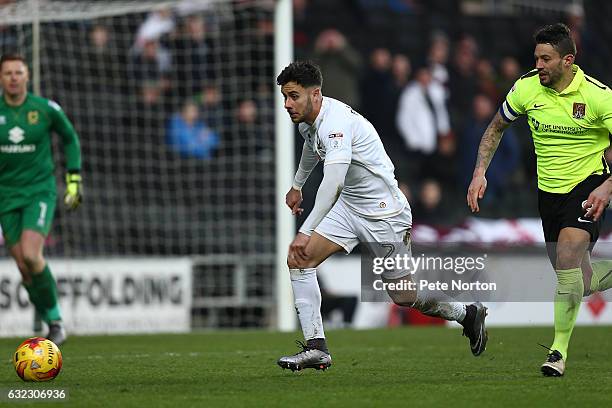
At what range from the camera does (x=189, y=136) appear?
14.8m

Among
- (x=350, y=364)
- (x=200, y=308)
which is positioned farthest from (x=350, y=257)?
(x=350, y=364)

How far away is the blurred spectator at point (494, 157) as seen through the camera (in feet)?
53.5

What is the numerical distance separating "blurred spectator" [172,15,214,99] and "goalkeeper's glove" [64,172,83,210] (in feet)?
17.0

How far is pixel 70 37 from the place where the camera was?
14.8 m

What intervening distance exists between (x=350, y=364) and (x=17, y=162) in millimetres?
3667

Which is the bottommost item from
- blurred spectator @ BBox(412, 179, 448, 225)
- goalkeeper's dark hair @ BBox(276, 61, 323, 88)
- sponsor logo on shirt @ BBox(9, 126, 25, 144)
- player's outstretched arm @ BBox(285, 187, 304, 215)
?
blurred spectator @ BBox(412, 179, 448, 225)

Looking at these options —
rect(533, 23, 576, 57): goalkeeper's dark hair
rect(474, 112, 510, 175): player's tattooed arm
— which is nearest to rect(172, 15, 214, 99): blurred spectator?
rect(474, 112, 510, 175): player's tattooed arm

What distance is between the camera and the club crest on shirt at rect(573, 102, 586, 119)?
7309mm

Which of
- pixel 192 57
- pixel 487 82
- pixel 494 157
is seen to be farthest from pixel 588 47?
pixel 192 57

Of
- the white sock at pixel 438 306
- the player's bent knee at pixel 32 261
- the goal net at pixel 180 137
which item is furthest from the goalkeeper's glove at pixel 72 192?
the goal net at pixel 180 137

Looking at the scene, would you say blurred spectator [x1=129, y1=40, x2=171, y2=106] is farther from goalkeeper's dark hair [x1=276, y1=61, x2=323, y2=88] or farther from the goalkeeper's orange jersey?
goalkeeper's dark hair [x1=276, y1=61, x2=323, y2=88]

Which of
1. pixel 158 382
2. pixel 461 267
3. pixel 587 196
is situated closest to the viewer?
pixel 158 382

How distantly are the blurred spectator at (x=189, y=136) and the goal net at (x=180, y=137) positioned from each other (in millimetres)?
12

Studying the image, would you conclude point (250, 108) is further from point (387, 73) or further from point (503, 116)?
point (503, 116)
